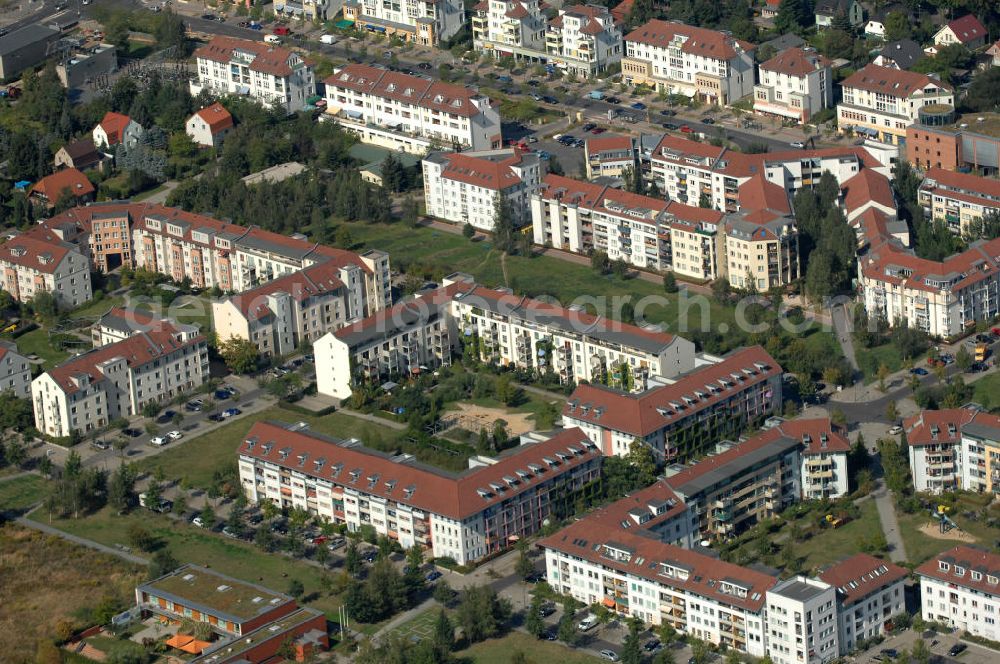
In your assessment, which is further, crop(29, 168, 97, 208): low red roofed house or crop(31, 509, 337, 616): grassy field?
crop(29, 168, 97, 208): low red roofed house

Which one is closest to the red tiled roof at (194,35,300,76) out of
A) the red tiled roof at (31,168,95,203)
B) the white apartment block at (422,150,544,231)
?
the red tiled roof at (31,168,95,203)

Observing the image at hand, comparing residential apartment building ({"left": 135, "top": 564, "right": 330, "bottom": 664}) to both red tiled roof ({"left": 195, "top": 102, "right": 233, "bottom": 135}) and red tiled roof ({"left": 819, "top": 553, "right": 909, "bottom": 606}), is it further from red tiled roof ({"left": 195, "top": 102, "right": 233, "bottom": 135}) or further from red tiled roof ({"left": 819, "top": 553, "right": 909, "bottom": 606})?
red tiled roof ({"left": 195, "top": 102, "right": 233, "bottom": 135})

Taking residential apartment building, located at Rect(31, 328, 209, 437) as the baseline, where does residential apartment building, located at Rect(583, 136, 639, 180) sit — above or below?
above

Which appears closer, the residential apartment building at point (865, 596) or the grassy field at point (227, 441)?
the residential apartment building at point (865, 596)

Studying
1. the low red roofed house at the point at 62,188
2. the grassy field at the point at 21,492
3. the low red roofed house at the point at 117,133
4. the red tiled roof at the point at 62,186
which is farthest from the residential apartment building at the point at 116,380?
the low red roofed house at the point at 117,133

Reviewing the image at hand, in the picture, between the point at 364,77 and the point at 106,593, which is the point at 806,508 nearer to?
the point at 106,593

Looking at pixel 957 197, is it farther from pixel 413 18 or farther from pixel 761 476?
pixel 413 18

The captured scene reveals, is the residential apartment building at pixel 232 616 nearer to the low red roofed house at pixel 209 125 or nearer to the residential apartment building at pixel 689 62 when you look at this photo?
the low red roofed house at pixel 209 125
